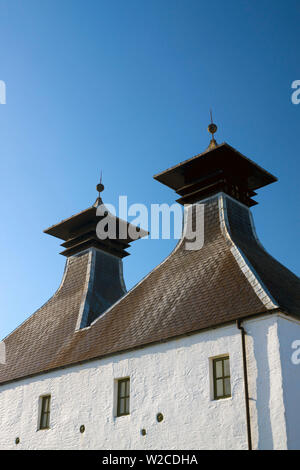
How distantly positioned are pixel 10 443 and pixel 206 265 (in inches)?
405

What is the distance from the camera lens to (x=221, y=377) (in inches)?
615

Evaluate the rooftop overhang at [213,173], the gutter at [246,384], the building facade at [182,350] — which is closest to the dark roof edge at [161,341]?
the building facade at [182,350]

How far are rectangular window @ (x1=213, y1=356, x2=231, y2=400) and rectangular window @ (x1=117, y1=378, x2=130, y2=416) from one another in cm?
350

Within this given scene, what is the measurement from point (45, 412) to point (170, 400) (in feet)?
21.2

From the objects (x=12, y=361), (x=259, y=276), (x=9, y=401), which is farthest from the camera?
(x=12, y=361)

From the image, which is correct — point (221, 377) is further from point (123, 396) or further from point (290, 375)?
point (123, 396)

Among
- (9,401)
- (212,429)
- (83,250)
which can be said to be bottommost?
(212,429)

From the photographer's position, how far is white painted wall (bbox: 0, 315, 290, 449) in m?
14.5

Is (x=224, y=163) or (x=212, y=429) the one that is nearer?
(x=212, y=429)

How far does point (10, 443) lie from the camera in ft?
70.2

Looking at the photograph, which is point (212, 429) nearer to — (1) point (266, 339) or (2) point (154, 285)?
(1) point (266, 339)
